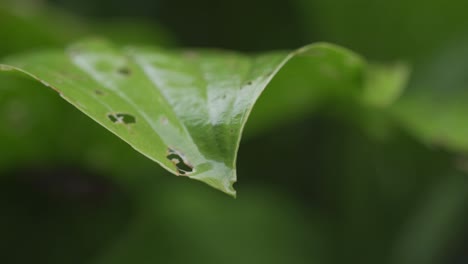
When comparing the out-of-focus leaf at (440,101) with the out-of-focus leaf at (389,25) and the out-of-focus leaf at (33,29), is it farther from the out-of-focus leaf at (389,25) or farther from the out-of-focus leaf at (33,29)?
the out-of-focus leaf at (33,29)

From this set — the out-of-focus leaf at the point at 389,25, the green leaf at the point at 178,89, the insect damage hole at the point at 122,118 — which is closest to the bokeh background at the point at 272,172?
the out-of-focus leaf at the point at 389,25

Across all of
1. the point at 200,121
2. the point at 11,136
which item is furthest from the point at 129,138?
the point at 11,136

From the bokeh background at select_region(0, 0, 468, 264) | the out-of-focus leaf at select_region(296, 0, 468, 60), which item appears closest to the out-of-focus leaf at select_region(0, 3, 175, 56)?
the bokeh background at select_region(0, 0, 468, 264)

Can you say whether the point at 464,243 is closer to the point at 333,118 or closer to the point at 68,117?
the point at 333,118

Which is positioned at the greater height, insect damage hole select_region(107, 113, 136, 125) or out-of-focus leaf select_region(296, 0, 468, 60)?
out-of-focus leaf select_region(296, 0, 468, 60)

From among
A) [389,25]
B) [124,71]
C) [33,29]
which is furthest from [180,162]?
[389,25]

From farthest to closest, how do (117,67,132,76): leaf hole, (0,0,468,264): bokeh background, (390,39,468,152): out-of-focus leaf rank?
(0,0,468,264): bokeh background, (390,39,468,152): out-of-focus leaf, (117,67,132,76): leaf hole

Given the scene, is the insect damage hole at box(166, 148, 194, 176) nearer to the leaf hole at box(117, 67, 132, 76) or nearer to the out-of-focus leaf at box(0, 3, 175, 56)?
the leaf hole at box(117, 67, 132, 76)

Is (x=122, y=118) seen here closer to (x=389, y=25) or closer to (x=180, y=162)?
(x=180, y=162)
